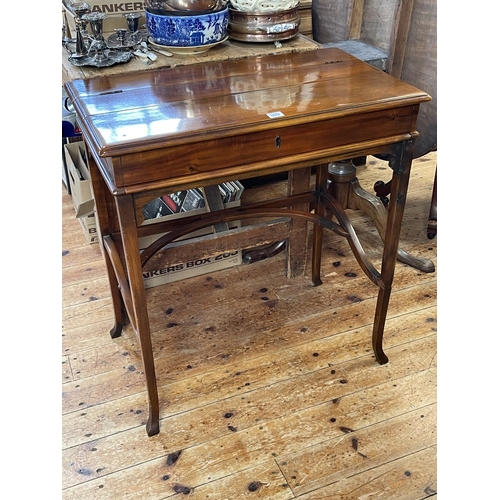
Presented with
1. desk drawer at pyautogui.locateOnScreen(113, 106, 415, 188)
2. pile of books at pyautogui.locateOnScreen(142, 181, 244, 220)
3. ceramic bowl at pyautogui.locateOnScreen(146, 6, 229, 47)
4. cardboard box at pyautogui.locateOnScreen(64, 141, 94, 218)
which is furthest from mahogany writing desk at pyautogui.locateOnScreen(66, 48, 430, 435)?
cardboard box at pyautogui.locateOnScreen(64, 141, 94, 218)

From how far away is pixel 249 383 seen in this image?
190 centimetres

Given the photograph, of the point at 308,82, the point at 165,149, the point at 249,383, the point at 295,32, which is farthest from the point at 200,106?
the point at 249,383

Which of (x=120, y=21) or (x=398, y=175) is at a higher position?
(x=120, y=21)

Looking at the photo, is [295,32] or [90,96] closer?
[90,96]

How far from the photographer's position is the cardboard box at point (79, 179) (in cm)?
232

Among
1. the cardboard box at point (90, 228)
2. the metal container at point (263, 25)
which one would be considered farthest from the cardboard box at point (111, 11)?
the cardboard box at point (90, 228)

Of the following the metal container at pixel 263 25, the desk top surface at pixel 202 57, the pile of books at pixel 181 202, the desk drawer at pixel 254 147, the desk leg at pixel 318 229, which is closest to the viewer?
the desk drawer at pixel 254 147

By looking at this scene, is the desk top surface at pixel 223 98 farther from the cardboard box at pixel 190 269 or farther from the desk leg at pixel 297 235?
the cardboard box at pixel 190 269

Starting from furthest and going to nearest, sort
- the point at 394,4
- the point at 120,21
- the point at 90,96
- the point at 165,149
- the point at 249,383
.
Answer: the point at 394,4 → the point at 120,21 → the point at 249,383 → the point at 90,96 → the point at 165,149

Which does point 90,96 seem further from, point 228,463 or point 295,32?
point 228,463

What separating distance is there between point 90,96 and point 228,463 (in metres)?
1.11

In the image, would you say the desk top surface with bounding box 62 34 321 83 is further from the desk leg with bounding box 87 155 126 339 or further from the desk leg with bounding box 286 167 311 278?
the desk leg with bounding box 286 167 311 278

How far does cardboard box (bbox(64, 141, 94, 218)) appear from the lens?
7.61 ft

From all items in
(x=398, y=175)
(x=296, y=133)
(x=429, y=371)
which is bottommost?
(x=429, y=371)
